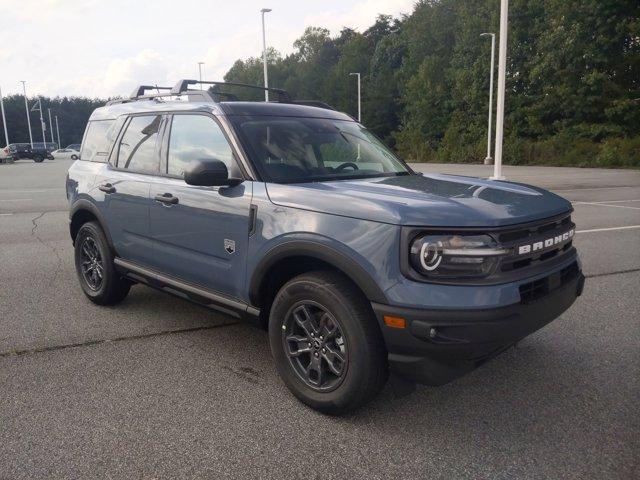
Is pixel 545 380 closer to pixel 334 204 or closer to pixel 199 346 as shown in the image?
pixel 334 204

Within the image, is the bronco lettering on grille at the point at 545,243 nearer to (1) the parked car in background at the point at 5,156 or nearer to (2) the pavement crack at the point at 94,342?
(2) the pavement crack at the point at 94,342

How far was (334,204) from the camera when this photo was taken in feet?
9.82

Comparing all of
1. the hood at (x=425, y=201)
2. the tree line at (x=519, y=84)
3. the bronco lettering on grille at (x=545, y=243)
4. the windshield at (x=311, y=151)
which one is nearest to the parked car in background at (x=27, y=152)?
the tree line at (x=519, y=84)

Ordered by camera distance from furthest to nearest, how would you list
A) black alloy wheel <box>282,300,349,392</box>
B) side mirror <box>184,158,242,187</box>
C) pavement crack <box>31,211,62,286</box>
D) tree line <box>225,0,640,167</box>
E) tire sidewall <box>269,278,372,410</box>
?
tree line <box>225,0,640,167</box> < pavement crack <box>31,211,62,286</box> < side mirror <box>184,158,242,187</box> < black alloy wheel <box>282,300,349,392</box> < tire sidewall <box>269,278,372,410</box>

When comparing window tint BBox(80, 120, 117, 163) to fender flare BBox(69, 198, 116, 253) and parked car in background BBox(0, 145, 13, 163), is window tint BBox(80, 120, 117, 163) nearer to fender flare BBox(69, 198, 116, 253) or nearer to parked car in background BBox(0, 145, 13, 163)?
fender flare BBox(69, 198, 116, 253)

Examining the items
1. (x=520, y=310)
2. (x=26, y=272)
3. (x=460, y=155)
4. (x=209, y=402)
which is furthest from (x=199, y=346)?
(x=460, y=155)

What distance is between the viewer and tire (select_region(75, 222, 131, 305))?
4828mm

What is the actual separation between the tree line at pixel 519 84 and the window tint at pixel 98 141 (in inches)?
1187

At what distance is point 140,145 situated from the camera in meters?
4.54

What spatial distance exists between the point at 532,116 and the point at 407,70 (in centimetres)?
1991

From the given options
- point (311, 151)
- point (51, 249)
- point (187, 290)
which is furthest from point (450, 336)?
point (51, 249)

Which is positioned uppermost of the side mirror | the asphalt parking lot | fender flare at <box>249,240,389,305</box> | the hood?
the side mirror

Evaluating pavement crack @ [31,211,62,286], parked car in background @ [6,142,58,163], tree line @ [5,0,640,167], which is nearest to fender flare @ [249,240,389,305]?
pavement crack @ [31,211,62,286]

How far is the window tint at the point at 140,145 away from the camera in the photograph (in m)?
4.36
